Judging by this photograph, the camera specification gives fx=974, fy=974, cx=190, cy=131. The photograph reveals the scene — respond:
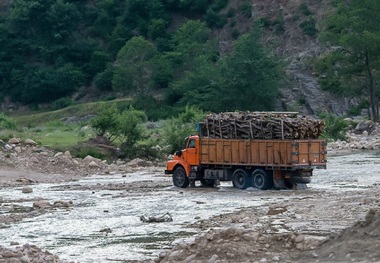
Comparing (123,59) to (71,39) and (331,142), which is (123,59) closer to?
(71,39)

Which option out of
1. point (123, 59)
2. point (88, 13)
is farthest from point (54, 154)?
point (88, 13)

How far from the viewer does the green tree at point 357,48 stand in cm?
7788

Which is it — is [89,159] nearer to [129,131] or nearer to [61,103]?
[129,131]

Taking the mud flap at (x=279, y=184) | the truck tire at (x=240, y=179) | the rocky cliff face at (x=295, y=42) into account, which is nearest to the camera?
the mud flap at (x=279, y=184)

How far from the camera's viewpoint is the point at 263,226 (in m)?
23.7

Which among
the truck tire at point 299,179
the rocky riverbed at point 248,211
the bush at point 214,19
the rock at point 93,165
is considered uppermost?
the bush at point 214,19

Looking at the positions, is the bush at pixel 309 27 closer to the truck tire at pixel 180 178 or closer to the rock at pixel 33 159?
the rock at pixel 33 159

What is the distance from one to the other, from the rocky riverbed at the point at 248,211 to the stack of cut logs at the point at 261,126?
2.02m

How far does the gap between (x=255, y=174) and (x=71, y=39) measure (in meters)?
78.3

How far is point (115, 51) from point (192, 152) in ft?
243

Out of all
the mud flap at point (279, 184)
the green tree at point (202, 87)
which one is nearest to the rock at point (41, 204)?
the mud flap at point (279, 184)

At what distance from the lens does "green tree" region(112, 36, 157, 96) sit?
93.5m

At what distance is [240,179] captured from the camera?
35.7 metres

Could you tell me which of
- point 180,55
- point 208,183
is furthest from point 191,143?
point 180,55
